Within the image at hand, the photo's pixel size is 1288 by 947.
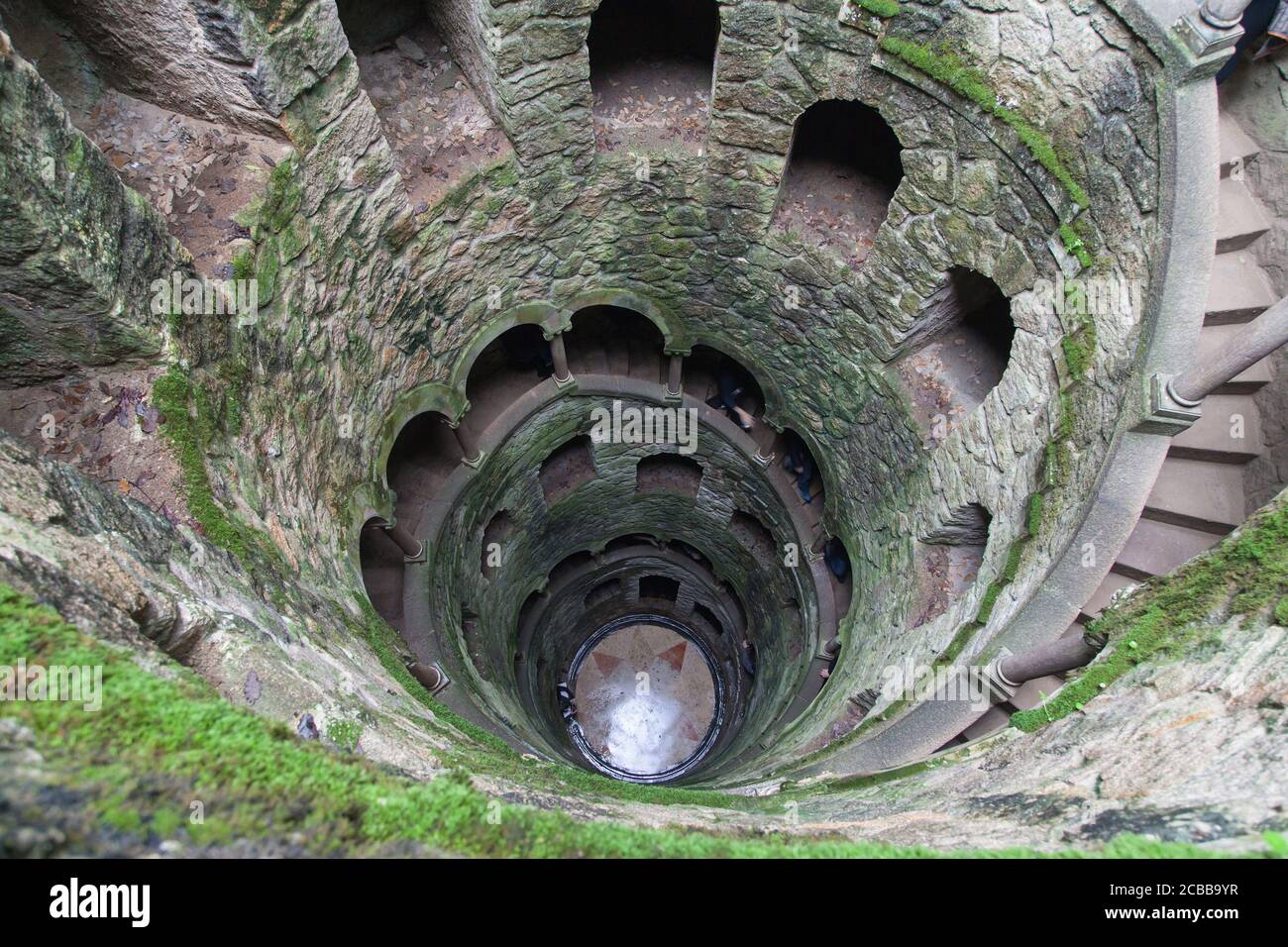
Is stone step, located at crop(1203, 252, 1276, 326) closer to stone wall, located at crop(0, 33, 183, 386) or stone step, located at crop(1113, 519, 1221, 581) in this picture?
stone step, located at crop(1113, 519, 1221, 581)

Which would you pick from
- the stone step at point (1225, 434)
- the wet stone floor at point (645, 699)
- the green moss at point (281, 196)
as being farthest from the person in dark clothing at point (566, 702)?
the stone step at point (1225, 434)

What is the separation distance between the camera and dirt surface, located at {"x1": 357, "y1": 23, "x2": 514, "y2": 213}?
6512mm

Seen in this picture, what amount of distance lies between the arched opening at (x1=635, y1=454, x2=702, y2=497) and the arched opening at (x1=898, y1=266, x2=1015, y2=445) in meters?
4.91

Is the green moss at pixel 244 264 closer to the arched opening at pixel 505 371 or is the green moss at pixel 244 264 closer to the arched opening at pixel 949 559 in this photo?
the arched opening at pixel 505 371

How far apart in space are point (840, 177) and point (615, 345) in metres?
4.05

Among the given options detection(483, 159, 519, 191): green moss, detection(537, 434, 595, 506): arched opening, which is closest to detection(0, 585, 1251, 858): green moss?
detection(483, 159, 519, 191): green moss

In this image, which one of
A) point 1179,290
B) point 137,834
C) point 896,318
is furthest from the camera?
point 896,318

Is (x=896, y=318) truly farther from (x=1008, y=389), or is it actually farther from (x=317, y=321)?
(x=317, y=321)

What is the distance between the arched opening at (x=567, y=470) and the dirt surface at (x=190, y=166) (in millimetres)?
6443

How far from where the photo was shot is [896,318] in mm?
7133

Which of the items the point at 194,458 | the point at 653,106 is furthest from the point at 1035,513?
the point at 194,458
